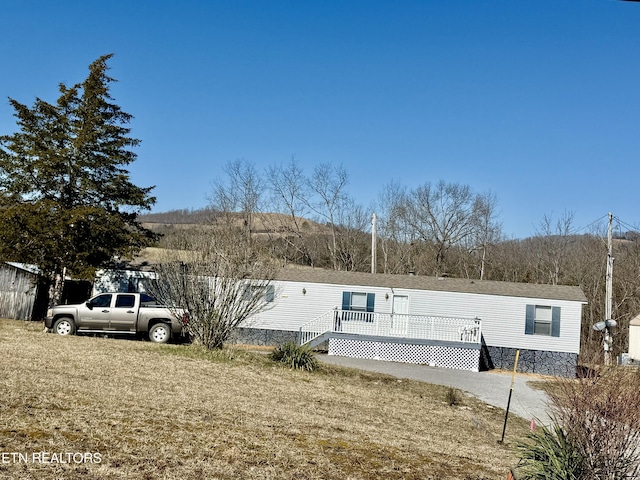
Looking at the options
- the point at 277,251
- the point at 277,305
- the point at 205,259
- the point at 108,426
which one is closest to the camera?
the point at 108,426

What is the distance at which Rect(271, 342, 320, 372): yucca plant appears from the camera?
51.2 ft

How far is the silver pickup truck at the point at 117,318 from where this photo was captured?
18188mm

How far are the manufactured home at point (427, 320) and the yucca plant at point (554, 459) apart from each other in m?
16.6

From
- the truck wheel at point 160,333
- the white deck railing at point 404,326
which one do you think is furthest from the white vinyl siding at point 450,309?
the truck wheel at point 160,333

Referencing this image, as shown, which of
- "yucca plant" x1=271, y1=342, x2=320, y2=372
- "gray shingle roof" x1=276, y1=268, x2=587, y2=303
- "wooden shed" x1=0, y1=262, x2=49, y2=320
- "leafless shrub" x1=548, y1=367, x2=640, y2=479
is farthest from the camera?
"wooden shed" x1=0, y1=262, x2=49, y2=320

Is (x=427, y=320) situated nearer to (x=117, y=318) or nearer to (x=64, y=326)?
(x=117, y=318)

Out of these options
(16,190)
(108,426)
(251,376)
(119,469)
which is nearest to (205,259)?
(251,376)

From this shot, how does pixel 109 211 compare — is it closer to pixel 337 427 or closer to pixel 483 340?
pixel 483 340

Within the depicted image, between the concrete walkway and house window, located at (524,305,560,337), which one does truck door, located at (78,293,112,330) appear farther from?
house window, located at (524,305,560,337)

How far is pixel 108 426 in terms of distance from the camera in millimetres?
6637

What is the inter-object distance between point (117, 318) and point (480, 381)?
12.0 m

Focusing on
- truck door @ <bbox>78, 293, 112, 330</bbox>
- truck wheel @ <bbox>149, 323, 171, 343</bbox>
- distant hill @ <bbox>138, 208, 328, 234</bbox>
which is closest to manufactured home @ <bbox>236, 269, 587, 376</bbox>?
truck wheel @ <bbox>149, 323, 171, 343</bbox>

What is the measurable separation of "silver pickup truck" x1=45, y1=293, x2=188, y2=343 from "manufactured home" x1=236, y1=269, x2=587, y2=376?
6335mm

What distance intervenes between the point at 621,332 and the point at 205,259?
89.9 ft
